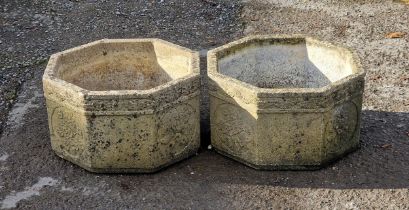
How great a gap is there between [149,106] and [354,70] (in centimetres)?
200

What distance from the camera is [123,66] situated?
7539 millimetres

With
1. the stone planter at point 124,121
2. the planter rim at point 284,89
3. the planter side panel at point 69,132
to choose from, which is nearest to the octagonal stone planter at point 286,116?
the planter rim at point 284,89

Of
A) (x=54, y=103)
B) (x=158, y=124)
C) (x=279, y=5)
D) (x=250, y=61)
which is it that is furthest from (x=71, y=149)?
(x=279, y=5)

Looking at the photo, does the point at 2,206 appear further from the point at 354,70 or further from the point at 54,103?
the point at 354,70

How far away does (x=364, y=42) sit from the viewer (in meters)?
9.52

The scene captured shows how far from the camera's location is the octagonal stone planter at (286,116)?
6.09m

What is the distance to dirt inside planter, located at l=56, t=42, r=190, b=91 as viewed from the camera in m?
7.14

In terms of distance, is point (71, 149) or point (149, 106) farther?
point (71, 149)

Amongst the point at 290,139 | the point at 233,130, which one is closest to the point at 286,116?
the point at 290,139

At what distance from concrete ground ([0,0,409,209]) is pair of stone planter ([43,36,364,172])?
170 millimetres

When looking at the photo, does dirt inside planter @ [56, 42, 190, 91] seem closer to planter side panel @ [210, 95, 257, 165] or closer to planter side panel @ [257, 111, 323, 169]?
planter side panel @ [210, 95, 257, 165]

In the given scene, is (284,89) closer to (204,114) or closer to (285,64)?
(285,64)

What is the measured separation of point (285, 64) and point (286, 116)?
4.45 ft

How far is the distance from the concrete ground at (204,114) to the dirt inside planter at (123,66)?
68cm
